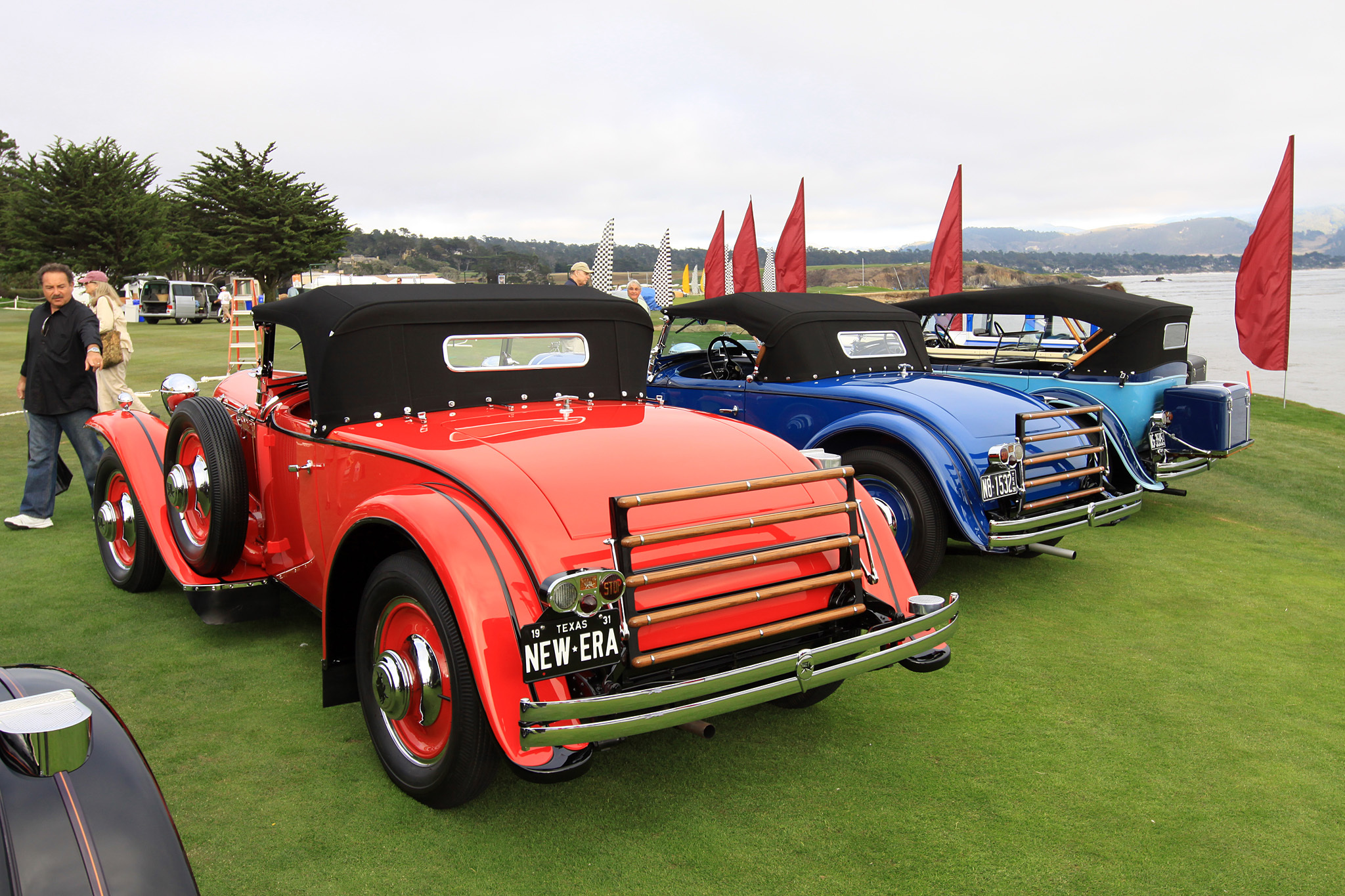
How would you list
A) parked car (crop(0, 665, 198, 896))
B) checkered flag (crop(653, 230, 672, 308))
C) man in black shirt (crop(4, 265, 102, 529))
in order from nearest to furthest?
parked car (crop(0, 665, 198, 896)), man in black shirt (crop(4, 265, 102, 529)), checkered flag (crop(653, 230, 672, 308))

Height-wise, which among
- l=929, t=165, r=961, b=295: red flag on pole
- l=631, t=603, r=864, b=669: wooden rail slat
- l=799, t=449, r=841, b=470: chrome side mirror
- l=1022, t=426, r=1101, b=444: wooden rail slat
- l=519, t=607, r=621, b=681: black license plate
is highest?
l=929, t=165, r=961, b=295: red flag on pole

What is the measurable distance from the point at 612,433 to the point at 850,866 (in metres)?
1.70

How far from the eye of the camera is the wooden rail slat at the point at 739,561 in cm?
253

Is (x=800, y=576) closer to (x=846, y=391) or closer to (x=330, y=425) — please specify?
(x=330, y=425)

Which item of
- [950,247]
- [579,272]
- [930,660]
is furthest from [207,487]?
[950,247]

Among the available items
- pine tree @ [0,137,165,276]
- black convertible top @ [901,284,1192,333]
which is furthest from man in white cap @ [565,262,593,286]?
pine tree @ [0,137,165,276]

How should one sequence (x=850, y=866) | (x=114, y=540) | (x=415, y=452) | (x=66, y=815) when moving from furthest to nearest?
(x=114, y=540) < (x=415, y=452) < (x=850, y=866) < (x=66, y=815)

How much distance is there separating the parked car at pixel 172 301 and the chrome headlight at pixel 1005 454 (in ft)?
112

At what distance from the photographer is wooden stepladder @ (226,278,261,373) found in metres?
14.5

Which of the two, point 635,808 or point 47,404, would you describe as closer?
point 635,808

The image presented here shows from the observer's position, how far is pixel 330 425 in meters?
3.51

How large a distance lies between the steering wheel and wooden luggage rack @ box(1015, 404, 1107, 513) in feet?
7.73

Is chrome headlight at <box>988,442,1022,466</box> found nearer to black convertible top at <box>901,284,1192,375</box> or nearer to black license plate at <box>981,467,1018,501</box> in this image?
black license plate at <box>981,467,1018,501</box>

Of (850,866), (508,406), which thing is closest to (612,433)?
(508,406)
